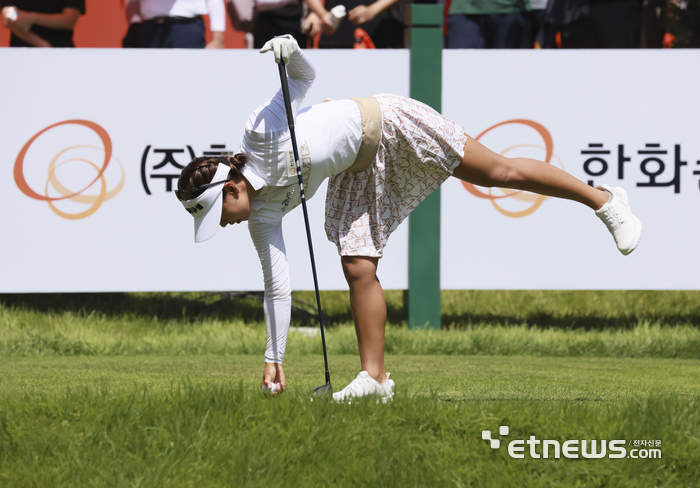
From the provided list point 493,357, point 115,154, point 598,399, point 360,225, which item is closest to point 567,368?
point 493,357

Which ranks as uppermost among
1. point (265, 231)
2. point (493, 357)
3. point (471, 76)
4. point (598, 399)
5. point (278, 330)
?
point (471, 76)

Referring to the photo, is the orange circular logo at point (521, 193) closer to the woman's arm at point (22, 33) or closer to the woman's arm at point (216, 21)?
the woman's arm at point (216, 21)

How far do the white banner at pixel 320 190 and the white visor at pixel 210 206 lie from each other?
3032 millimetres

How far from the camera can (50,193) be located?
573 centimetres

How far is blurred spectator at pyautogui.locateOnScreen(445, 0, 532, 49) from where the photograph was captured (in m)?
6.43

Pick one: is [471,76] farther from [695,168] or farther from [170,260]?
[170,260]

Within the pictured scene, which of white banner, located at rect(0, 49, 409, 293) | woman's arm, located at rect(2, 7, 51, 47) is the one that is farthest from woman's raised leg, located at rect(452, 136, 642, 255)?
woman's arm, located at rect(2, 7, 51, 47)

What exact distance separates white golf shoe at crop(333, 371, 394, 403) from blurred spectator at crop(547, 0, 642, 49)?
4.80 meters

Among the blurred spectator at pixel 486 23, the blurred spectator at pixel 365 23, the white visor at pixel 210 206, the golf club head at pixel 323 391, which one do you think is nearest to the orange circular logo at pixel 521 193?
the blurred spectator at pixel 486 23

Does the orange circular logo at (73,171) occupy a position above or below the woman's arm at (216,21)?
below

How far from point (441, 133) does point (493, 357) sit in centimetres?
253

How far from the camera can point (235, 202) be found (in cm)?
272

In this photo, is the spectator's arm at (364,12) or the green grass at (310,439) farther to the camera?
the spectator's arm at (364,12)

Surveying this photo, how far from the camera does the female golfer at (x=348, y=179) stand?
275 cm
